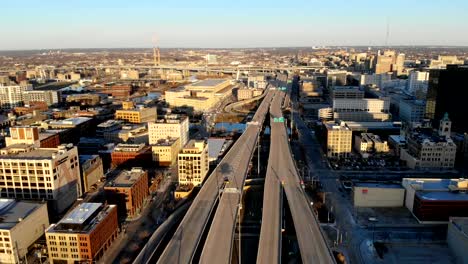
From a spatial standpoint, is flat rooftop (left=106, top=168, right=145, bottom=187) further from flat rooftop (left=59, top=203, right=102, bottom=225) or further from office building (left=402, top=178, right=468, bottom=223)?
office building (left=402, top=178, right=468, bottom=223)

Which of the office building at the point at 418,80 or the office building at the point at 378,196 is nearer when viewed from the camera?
the office building at the point at 378,196

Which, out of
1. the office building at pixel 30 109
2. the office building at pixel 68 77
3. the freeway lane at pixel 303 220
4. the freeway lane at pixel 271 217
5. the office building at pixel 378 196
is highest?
the office building at pixel 68 77

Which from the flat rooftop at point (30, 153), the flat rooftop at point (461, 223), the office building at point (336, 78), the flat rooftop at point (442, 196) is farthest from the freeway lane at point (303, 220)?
the office building at point (336, 78)

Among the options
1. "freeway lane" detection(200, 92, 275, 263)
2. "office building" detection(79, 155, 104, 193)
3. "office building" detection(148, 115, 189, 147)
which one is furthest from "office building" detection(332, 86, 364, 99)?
"office building" detection(79, 155, 104, 193)

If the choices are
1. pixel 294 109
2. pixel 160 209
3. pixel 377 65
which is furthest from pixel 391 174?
pixel 377 65

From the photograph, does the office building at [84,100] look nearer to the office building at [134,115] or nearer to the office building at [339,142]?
the office building at [134,115]

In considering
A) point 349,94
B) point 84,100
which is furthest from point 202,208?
point 84,100

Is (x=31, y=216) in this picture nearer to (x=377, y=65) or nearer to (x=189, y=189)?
(x=189, y=189)

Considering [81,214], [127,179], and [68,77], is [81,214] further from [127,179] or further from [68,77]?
[68,77]
